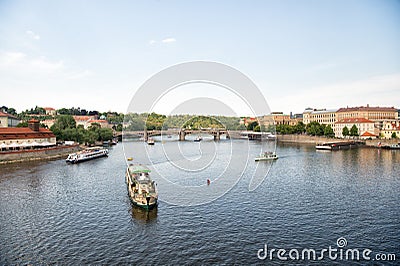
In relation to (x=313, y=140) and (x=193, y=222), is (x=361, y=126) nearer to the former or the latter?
(x=313, y=140)

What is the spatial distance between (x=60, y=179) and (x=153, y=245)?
61.9 feet

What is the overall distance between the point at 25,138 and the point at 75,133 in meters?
14.7

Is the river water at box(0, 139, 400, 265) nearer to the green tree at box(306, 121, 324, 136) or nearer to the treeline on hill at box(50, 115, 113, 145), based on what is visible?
the treeline on hill at box(50, 115, 113, 145)

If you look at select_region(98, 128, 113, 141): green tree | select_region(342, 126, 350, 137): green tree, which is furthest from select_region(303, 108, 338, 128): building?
select_region(98, 128, 113, 141): green tree

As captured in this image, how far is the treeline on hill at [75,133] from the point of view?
58581mm

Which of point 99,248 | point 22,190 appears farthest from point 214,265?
point 22,190

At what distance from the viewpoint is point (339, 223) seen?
17.6 meters

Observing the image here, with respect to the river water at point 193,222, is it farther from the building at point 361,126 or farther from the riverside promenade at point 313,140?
the building at point 361,126

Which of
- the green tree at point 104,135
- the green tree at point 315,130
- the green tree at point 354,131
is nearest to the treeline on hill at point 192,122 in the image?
the green tree at point 104,135

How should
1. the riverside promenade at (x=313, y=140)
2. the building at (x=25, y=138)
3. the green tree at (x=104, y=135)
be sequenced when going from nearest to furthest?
the building at (x=25, y=138) < the riverside promenade at (x=313, y=140) < the green tree at (x=104, y=135)

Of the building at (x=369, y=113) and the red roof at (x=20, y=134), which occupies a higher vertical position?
the building at (x=369, y=113)

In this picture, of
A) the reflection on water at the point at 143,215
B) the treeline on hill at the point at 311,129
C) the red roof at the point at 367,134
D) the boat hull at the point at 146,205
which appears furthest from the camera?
the treeline on hill at the point at 311,129

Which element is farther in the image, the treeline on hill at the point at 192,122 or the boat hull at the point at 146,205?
the treeline on hill at the point at 192,122

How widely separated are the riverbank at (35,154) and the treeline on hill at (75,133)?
6.46 m
